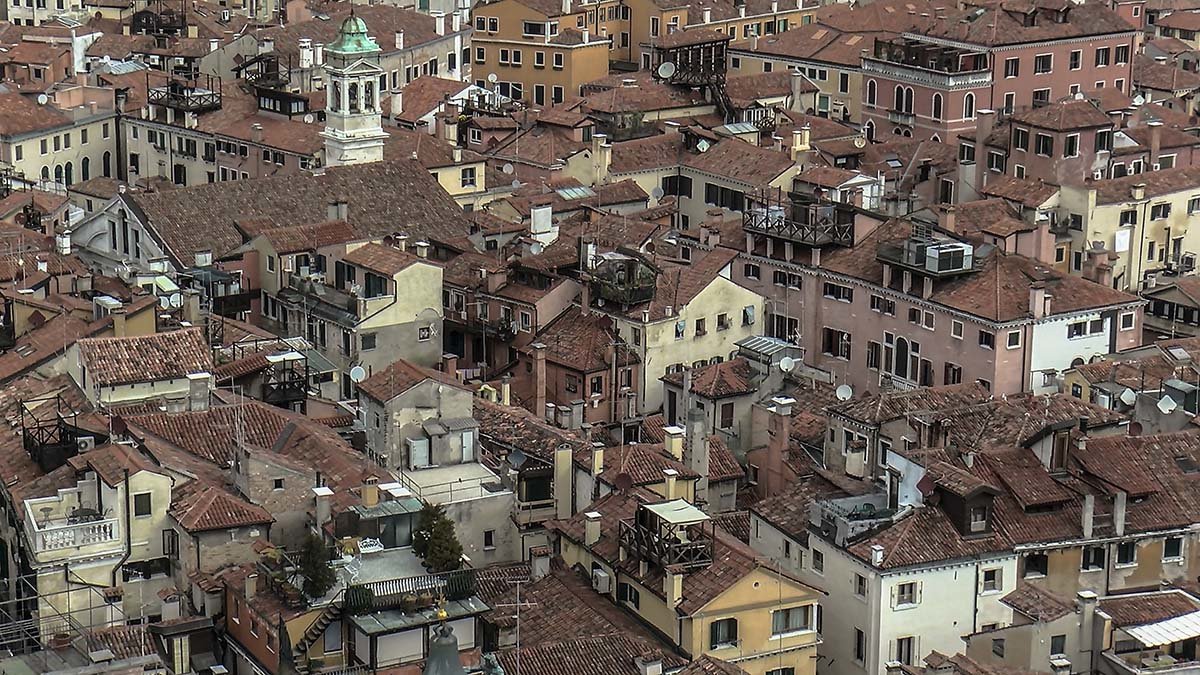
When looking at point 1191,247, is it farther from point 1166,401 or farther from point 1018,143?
point 1166,401

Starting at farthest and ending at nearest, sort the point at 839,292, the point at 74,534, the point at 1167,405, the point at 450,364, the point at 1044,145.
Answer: the point at 1044,145 → the point at 839,292 → the point at 450,364 → the point at 1167,405 → the point at 74,534

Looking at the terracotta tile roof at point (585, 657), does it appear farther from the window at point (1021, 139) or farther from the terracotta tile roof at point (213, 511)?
the window at point (1021, 139)

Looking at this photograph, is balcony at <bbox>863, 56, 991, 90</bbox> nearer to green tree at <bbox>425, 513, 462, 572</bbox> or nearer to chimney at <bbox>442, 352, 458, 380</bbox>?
chimney at <bbox>442, 352, 458, 380</bbox>

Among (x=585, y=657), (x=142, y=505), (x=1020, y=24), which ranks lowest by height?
(x=585, y=657)

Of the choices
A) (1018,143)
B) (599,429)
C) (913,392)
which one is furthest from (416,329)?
Result: (1018,143)

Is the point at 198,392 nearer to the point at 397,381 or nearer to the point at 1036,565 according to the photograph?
the point at 397,381

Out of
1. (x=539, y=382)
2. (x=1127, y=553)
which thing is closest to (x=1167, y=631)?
(x=1127, y=553)
